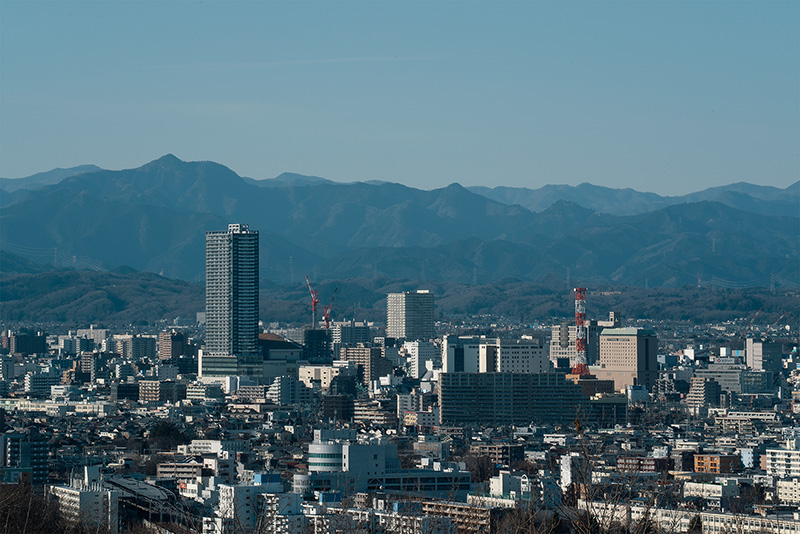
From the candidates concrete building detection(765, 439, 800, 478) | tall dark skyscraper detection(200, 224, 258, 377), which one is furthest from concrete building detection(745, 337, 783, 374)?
concrete building detection(765, 439, 800, 478)

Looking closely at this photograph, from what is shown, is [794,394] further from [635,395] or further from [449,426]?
[449,426]

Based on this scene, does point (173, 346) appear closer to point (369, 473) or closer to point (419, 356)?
point (419, 356)

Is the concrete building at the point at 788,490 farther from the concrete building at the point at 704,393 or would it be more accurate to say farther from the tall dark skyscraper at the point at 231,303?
the tall dark skyscraper at the point at 231,303

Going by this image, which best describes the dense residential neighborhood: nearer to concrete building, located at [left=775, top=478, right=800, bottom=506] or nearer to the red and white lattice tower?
concrete building, located at [left=775, top=478, right=800, bottom=506]

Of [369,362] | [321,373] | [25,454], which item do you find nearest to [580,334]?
[321,373]

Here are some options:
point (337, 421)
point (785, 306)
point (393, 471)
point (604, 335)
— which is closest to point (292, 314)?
point (785, 306)

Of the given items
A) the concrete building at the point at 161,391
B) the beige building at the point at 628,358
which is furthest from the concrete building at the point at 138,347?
the beige building at the point at 628,358
